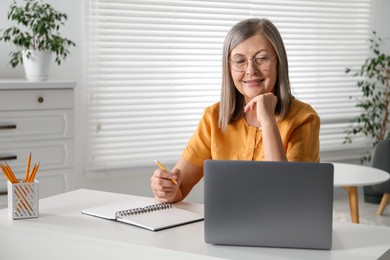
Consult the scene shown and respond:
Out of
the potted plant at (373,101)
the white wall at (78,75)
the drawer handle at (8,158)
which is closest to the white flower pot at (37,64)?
the white wall at (78,75)

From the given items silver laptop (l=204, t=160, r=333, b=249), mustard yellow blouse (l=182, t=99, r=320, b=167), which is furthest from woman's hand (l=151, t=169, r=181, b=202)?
silver laptop (l=204, t=160, r=333, b=249)

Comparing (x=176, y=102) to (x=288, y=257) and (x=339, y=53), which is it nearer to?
(x=339, y=53)

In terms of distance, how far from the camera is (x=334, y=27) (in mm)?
6371

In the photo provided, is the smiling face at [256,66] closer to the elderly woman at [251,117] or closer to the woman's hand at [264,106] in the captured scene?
the elderly woman at [251,117]

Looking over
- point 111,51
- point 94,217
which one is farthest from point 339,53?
point 94,217

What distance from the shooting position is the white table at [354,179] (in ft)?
15.1

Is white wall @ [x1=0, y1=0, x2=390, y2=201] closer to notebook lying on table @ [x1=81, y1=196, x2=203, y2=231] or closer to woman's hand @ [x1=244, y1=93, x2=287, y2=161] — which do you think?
notebook lying on table @ [x1=81, y1=196, x2=203, y2=231]

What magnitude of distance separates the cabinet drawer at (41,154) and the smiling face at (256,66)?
1.94 meters

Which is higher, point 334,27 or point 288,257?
point 334,27

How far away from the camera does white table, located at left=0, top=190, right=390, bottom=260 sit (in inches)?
Answer: 71.6

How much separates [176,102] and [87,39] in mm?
883

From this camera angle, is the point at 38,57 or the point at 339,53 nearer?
the point at 38,57

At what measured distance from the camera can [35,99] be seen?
410 cm

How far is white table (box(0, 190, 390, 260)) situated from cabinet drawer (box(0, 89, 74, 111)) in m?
1.80
